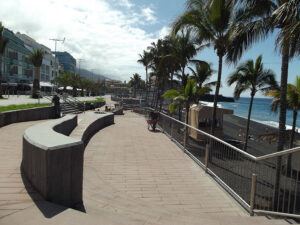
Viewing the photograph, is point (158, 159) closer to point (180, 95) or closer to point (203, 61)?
point (180, 95)

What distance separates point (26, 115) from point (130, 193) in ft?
39.3

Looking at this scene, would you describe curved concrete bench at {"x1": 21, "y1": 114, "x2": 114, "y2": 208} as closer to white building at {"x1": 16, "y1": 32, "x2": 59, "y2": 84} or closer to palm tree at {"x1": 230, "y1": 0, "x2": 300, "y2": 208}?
palm tree at {"x1": 230, "y1": 0, "x2": 300, "y2": 208}

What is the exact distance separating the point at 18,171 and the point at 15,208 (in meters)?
2.24

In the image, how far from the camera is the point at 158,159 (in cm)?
1176

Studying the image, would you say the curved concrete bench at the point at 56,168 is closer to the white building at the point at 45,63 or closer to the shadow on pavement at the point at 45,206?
the shadow on pavement at the point at 45,206

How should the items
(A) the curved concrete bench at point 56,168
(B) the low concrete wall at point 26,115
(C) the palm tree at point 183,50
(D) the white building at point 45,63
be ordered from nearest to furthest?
(A) the curved concrete bench at point 56,168, (B) the low concrete wall at point 26,115, (C) the palm tree at point 183,50, (D) the white building at point 45,63

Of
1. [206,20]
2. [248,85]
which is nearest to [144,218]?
[206,20]

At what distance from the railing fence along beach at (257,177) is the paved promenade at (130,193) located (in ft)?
0.82

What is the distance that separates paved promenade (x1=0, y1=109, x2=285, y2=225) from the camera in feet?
16.8

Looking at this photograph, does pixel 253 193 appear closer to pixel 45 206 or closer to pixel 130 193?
pixel 130 193

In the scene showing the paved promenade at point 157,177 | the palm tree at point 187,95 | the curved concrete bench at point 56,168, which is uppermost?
the palm tree at point 187,95

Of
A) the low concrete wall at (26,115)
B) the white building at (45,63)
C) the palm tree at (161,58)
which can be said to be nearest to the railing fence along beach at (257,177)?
the low concrete wall at (26,115)

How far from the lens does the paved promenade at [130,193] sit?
16.8 ft

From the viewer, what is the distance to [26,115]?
18594 millimetres
